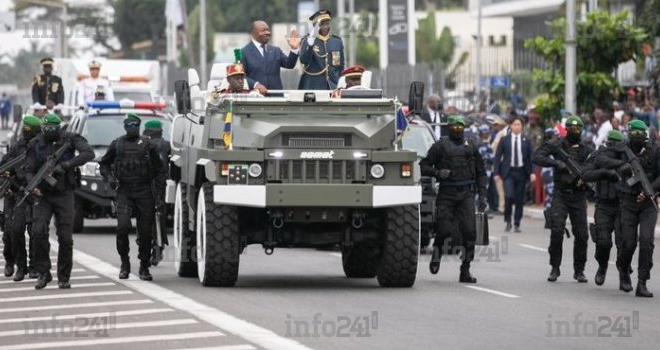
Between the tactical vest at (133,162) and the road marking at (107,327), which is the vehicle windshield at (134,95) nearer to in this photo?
the tactical vest at (133,162)

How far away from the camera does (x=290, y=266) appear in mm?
23656

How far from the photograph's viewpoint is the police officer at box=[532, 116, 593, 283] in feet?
71.0

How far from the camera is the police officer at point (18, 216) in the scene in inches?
814

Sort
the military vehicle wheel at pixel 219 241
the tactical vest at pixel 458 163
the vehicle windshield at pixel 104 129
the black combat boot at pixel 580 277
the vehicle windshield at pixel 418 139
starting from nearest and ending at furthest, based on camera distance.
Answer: the military vehicle wheel at pixel 219 241
the tactical vest at pixel 458 163
the black combat boot at pixel 580 277
the vehicle windshield at pixel 418 139
the vehicle windshield at pixel 104 129

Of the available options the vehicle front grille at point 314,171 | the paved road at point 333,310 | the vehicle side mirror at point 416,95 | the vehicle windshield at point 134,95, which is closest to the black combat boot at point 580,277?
the paved road at point 333,310

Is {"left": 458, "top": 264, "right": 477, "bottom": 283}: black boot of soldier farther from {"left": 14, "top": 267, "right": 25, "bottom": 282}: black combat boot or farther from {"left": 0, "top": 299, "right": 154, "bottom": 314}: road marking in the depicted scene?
{"left": 14, "top": 267, "right": 25, "bottom": 282}: black combat boot

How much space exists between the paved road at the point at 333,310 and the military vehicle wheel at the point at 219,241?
21 centimetres

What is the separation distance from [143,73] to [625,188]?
111 ft

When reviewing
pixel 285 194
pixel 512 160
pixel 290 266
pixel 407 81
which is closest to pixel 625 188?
pixel 285 194

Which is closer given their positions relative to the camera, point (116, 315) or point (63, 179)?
point (116, 315)

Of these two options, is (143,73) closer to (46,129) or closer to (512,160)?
(512,160)

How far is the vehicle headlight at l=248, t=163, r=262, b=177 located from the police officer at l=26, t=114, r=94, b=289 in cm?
184

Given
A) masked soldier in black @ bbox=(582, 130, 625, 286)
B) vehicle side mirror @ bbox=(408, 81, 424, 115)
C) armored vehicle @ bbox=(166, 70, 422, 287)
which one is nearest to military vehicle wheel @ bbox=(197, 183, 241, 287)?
armored vehicle @ bbox=(166, 70, 422, 287)

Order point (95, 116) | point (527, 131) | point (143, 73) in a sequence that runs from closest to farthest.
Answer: point (95, 116) < point (527, 131) < point (143, 73)
